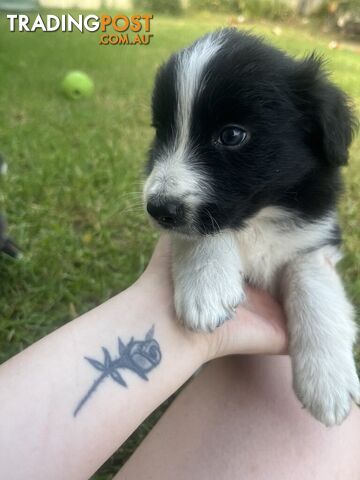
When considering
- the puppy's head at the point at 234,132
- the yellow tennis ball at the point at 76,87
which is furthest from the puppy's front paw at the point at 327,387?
the yellow tennis ball at the point at 76,87

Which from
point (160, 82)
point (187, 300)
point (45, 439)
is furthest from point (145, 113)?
point (45, 439)

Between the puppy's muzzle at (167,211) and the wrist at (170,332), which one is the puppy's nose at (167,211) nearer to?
the puppy's muzzle at (167,211)

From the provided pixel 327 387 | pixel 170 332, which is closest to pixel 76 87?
pixel 170 332

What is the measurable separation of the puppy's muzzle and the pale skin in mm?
373

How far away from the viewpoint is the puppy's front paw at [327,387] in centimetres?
187

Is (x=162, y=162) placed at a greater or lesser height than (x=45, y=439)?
greater

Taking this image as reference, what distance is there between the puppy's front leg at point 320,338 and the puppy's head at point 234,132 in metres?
0.39

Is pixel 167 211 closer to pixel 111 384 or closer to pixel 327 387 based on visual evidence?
pixel 111 384

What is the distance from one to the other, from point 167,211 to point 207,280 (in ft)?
1.08

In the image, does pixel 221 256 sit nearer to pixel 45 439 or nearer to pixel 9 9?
pixel 45 439

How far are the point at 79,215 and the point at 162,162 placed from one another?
88.5 inches

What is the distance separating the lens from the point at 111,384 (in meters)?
1.80

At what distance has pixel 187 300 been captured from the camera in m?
1.90

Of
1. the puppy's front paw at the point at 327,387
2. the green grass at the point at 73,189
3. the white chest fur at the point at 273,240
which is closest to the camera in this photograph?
the puppy's front paw at the point at 327,387
